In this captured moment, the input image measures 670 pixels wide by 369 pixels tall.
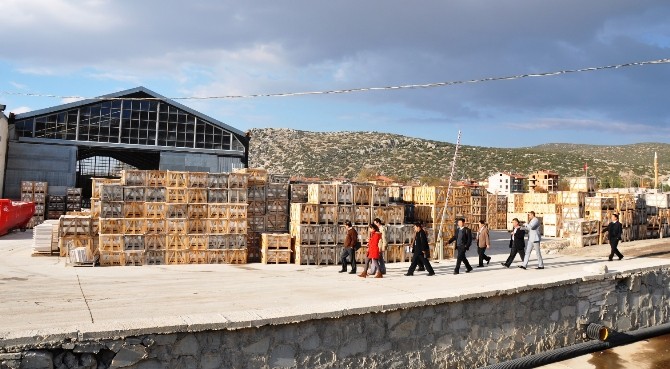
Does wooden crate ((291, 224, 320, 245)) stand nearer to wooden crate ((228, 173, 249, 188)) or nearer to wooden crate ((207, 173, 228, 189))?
wooden crate ((228, 173, 249, 188))

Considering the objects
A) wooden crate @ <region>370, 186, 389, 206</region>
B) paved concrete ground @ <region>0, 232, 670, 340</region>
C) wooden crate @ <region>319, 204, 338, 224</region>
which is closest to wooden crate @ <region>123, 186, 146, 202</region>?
paved concrete ground @ <region>0, 232, 670, 340</region>

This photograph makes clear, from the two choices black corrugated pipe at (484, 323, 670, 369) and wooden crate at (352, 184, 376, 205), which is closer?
black corrugated pipe at (484, 323, 670, 369)

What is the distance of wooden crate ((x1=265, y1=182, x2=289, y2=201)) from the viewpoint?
1927 centimetres

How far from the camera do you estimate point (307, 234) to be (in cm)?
1712

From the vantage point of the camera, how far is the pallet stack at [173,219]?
53.6 ft

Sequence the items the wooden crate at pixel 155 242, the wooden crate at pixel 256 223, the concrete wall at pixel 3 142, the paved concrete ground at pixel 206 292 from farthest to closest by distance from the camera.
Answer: the concrete wall at pixel 3 142 → the wooden crate at pixel 256 223 → the wooden crate at pixel 155 242 → the paved concrete ground at pixel 206 292

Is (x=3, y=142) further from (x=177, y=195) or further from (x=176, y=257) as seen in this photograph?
(x=176, y=257)

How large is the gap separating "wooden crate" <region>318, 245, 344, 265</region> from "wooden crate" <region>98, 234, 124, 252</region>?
6342mm

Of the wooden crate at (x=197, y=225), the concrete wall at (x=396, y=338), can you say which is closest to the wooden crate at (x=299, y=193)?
the wooden crate at (x=197, y=225)

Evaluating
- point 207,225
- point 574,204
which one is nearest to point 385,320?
point 207,225

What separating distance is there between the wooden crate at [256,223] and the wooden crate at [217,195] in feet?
4.79

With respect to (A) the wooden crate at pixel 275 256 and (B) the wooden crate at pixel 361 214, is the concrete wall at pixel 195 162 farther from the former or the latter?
(B) the wooden crate at pixel 361 214

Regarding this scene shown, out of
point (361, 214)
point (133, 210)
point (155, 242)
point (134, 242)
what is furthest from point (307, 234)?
point (133, 210)

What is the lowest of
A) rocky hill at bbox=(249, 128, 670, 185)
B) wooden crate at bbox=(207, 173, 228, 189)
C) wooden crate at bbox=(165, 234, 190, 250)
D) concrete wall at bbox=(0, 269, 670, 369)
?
concrete wall at bbox=(0, 269, 670, 369)
